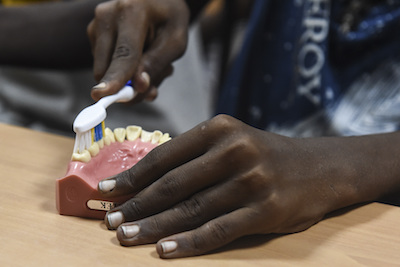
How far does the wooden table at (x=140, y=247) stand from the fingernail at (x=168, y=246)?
1 centimetres

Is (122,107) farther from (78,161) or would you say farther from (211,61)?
(78,161)

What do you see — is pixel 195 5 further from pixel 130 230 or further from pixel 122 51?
pixel 130 230

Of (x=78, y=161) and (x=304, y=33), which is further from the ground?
(x=304, y=33)

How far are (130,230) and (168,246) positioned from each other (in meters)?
0.05

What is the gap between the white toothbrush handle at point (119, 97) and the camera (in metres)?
0.72

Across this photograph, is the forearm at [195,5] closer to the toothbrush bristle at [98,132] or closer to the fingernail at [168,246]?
the toothbrush bristle at [98,132]

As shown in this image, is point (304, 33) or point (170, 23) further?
point (304, 33)

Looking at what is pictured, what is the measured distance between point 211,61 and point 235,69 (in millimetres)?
402

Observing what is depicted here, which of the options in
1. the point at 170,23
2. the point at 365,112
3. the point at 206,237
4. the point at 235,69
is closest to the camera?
the point at 206,237

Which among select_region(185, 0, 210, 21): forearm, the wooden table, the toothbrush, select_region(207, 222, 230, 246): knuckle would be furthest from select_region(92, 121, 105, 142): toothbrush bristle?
select_region(185, 0, 210, 21): forearm

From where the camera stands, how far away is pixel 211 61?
5.37ft

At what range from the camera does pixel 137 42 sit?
842mm

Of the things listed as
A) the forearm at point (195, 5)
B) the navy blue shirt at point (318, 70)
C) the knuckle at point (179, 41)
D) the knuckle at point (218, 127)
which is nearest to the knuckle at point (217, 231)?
the knuckle at point (218, 127)

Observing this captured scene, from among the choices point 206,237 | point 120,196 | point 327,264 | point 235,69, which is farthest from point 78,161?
point 235,69
